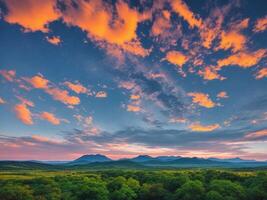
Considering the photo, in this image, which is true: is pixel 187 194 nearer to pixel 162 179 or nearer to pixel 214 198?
pixel 214 198

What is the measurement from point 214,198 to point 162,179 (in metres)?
40.5

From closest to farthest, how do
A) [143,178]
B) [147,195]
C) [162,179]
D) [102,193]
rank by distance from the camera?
[102,193]
[147,195]
[162,179]
[143,178]

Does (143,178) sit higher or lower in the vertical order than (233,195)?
higher

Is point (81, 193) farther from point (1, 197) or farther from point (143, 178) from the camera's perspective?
point (143, 178)

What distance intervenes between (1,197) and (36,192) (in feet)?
65.4

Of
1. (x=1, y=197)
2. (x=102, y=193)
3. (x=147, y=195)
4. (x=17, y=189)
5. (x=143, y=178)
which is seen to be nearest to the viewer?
(x=1, y=197)

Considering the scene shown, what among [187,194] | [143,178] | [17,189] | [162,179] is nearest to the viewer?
[17,189]

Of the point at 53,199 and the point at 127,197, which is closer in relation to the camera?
the point at 53,199

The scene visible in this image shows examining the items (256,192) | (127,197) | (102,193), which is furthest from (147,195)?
(256,192)

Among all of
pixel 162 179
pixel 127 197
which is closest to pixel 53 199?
pixel 127 197

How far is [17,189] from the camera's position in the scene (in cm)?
6781

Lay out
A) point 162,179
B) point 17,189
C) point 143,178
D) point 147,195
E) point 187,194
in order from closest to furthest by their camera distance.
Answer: point 17,189, point 187,194, point 147,195, point 162,179, point 143,178

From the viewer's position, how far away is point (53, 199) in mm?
71312

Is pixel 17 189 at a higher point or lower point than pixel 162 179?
lower
